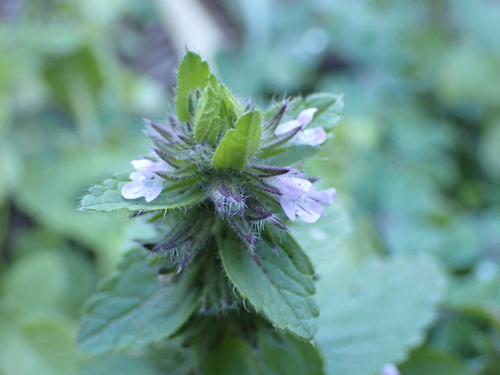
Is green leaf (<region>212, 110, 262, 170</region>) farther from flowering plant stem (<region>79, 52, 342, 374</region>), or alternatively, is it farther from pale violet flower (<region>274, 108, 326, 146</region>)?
pale violet flower (<region>274, 108, 326, 146</region>)

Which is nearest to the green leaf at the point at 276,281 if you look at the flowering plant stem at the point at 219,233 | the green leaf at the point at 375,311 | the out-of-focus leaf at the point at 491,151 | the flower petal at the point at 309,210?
the flowering plant stem at the point at 219,233

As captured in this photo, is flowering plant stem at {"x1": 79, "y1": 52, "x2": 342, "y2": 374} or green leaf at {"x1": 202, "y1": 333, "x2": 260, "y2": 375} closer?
flowering plant stem at {"x1": 79, "y1": 52, "x2": 342, "y2": 374}

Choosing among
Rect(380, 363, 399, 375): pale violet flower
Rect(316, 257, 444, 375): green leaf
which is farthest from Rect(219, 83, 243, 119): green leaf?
Rect(380, 363, 399, 375): pale violet flower

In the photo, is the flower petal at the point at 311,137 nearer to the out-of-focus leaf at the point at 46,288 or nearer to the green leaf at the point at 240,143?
the green leaf at the point at 240,143

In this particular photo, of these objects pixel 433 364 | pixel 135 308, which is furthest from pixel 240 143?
pixel 433 364

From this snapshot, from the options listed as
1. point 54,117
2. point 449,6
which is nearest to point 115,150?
point 54,117

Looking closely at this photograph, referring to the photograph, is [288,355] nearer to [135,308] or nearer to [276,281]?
[276,281]

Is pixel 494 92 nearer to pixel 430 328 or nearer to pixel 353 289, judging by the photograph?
pixel 430 328
